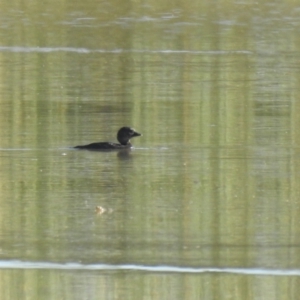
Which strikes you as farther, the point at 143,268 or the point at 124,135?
the point at 124,135

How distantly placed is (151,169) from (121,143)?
1.51 meters

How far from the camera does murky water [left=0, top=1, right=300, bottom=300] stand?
7.71m

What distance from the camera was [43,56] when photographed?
67.2ft

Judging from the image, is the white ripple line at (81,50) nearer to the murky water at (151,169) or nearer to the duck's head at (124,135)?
the murky water at (151,169)

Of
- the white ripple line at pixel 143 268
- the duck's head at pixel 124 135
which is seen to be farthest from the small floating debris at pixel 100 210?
the duck's head at pixel 124 135

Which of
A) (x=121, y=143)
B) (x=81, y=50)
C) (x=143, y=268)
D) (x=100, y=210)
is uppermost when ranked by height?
(x=81, y=50)

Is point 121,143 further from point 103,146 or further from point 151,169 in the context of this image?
point 151,169

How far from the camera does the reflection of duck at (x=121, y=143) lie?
1248cm

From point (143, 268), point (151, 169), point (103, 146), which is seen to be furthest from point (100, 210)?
point (103, 146)

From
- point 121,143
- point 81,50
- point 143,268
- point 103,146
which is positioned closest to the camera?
point 143,268

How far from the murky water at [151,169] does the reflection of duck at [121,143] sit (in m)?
0.10

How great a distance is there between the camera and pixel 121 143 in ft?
42.2

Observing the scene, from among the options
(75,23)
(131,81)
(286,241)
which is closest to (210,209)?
(286,241)

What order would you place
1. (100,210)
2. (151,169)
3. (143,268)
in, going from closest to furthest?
1. (143,268)
2. (100,210)
3. (151,169)
